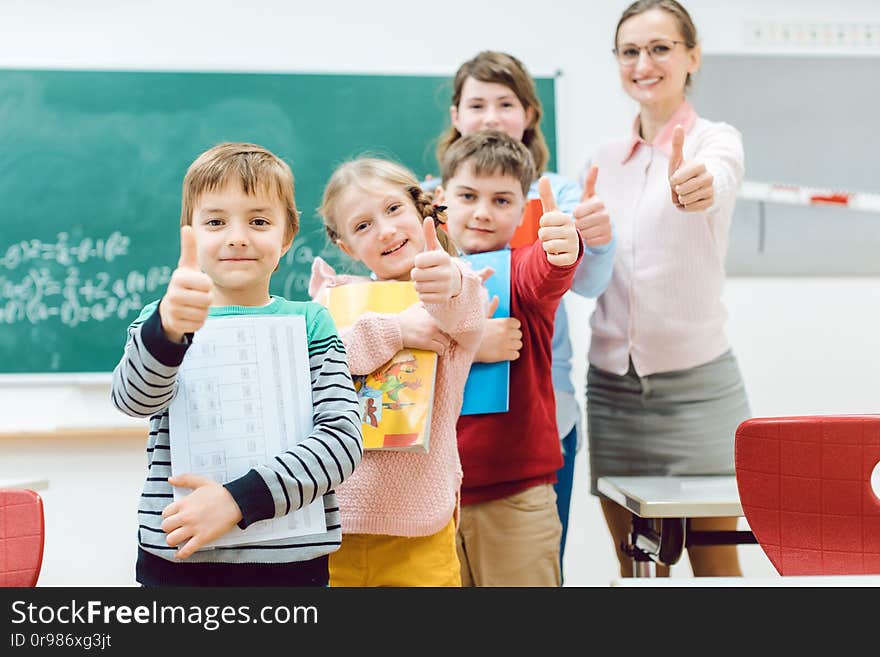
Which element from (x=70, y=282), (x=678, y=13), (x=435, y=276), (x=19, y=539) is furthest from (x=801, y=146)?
(x=19, y=539)

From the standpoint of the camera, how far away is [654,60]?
72.4 inches

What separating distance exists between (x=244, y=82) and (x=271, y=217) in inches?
70.7

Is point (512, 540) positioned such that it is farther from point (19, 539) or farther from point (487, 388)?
point (19, 539)

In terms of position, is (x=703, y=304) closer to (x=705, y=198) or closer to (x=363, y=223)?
(x=705, y=198)

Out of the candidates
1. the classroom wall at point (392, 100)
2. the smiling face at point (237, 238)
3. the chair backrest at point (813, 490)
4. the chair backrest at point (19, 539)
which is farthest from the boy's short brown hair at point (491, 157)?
the classroom wall at point (392, 100)

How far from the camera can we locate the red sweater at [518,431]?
4.86 feet

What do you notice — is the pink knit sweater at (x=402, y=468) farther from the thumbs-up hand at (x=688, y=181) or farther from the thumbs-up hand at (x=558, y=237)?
the thumbs-up hand at (x=688, y=181)

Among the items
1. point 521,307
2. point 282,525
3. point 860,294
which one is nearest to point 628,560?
point 521,307

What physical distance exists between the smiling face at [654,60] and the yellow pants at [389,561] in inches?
46.9

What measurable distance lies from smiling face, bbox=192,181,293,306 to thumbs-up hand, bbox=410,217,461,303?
0.67 feet

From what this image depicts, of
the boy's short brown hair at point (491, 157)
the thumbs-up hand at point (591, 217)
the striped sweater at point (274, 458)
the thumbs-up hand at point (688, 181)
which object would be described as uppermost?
the boy's short brown hair at point (491, 157)

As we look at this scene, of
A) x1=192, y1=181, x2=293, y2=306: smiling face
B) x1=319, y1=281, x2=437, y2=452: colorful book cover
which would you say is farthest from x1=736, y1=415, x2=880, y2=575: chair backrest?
x1=192, y1=181, x2=293, y2=306: smiling face

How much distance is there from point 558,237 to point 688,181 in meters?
0.37

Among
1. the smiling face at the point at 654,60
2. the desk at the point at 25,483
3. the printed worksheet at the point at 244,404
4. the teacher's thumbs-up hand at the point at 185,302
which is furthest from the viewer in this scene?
the smiling face at the point at 654,60
